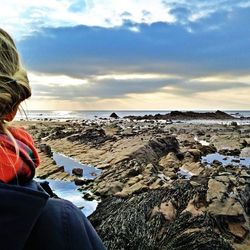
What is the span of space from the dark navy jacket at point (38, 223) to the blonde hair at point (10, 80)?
290mm

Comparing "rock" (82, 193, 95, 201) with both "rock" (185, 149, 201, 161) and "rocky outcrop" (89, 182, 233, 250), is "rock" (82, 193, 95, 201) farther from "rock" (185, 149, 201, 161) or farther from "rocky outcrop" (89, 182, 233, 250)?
"rock" (185, 149, 201, 161)

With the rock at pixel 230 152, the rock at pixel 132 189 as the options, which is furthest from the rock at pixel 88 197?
the rock at pixel 230 152

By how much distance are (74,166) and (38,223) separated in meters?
17.3

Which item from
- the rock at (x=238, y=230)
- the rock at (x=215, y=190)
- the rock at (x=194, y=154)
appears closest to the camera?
the rock at (x=238, y=230)

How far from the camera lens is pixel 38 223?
1.45 metres

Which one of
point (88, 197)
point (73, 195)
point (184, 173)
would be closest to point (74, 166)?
point (184, 173)

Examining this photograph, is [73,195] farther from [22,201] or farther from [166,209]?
[22,201]

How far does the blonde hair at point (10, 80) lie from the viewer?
56.6 inches

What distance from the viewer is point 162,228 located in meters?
8.60

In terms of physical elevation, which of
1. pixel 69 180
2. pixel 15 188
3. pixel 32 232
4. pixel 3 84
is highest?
pixel 3 84

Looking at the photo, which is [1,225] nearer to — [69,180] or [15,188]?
[15,188]

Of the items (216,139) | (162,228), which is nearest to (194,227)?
(162,228)

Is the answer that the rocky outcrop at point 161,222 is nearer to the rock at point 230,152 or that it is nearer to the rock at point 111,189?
the rock at point 111,189

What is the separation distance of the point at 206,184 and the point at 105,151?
11.6 metres
